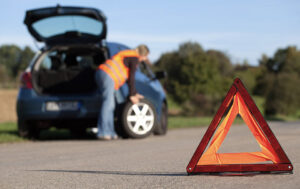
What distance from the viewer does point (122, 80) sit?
31.4ft

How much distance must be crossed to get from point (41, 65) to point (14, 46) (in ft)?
380

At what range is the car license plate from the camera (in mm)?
9297

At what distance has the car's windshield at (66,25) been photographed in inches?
380

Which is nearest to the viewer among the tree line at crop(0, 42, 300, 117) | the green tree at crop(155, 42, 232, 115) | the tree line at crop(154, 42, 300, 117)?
the tree line at crop(154, 42, 300, 117)

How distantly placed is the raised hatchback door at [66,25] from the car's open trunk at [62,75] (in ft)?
0.81

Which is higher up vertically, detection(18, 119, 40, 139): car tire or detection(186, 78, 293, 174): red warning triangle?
detection(186, 78, 293, 174): red warning triangle

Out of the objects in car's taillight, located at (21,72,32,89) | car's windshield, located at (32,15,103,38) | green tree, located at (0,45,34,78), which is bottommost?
green tree, located at (0,45,34,78)

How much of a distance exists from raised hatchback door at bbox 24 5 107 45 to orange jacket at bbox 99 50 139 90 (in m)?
0.57

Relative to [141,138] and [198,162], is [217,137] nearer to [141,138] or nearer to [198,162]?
[198,162]

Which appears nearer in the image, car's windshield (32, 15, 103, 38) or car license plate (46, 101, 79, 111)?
car license plate (46, 101, 79, 111)

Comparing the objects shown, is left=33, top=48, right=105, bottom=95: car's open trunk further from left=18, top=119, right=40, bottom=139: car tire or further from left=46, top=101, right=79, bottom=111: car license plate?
left=18, top=119, right=40, bottom=139: car tire

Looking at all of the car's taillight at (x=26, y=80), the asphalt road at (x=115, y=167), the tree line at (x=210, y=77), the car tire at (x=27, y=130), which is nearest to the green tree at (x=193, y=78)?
the tree line at (x=210, y=77)

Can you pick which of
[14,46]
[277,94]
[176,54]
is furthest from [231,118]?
[14,46]

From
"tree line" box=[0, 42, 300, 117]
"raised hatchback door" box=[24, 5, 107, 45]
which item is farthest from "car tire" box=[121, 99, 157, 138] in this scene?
"tree line" box=[0, 42, 300, 117]
